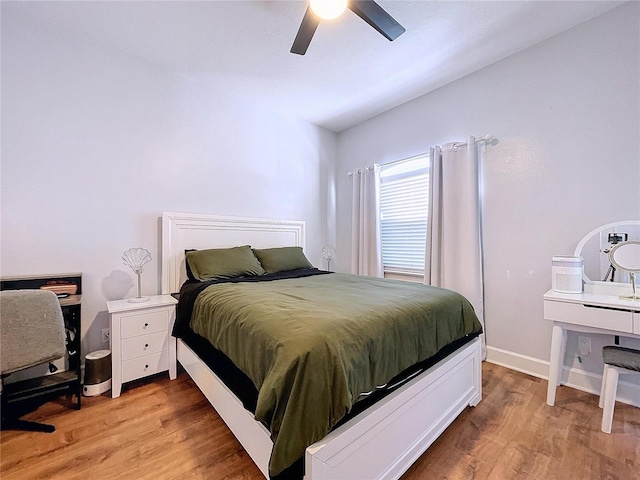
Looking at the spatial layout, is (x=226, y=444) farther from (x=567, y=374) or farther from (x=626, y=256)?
(x=626, y=256)

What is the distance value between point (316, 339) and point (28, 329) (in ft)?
5.28

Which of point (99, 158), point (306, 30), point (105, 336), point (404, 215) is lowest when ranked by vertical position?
point (105, 336)

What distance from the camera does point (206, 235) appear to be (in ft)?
9.39

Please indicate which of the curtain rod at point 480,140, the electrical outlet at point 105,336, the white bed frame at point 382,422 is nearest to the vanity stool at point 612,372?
the white bed frame at point 382,422

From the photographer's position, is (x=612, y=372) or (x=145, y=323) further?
(x=145, y=323)

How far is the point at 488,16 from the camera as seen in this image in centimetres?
204

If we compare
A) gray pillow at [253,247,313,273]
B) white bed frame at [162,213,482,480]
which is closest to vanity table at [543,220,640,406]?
white bed frame at [162,213,482,480]

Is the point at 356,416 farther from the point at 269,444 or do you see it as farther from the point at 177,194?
the point at 177,194

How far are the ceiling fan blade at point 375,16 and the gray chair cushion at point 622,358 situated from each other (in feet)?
7.90

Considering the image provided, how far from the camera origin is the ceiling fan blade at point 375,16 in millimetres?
1541

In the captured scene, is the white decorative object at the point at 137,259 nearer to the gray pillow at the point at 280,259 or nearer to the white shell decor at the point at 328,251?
the gray pillow at the point at 280,259

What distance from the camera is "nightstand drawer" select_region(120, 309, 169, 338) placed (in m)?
2.02

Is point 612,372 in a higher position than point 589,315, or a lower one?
lower

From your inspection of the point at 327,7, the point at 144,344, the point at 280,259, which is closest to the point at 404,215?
the point at 280,259
